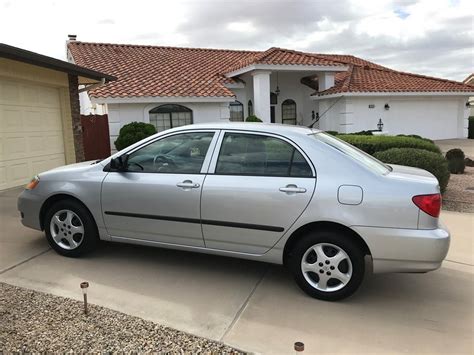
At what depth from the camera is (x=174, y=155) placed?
4.39 meters

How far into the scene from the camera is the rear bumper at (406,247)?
137 inches

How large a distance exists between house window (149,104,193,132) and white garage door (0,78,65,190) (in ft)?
19.6

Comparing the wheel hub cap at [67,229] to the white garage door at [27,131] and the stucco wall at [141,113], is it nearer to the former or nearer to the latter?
the white garage door at [27,131]

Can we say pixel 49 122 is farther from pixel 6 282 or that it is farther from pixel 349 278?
pixel 349 278

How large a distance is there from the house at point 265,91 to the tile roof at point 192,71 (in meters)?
0.04

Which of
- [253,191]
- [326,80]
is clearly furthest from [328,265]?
[326,80]

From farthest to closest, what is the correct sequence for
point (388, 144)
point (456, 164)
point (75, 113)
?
point (456, 164) < point (75, 113) < point (388, 144)

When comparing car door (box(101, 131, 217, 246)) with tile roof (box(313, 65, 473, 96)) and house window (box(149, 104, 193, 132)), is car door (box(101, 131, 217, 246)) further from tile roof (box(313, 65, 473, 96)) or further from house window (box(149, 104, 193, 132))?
tile roof (box(313, 65, 473, 96))

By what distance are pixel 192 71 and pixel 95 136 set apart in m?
6.29

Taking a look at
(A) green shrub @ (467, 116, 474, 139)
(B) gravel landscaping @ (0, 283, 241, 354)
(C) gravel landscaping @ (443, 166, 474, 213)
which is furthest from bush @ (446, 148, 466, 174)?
(A) green shrub @ (467, 116, 474, 139)

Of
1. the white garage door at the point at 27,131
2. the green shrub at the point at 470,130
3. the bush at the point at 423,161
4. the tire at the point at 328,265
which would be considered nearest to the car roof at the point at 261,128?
the tire at the point at 328,265

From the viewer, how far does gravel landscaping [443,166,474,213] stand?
7.60m

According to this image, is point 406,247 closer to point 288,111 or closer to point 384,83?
point 288,111

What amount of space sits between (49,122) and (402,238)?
9270mm
